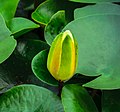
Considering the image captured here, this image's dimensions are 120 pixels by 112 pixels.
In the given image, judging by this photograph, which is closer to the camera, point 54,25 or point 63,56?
point 63,56

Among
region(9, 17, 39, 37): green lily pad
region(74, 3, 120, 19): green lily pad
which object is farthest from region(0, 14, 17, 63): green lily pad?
region(74, 3, 120, 19): green lily pad

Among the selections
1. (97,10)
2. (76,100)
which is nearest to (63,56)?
(76,100)

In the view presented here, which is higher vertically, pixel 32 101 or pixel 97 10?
pixel 97 10

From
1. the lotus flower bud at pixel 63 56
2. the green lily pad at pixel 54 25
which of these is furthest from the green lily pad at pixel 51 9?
the lotus flower bud at pixel 63 56

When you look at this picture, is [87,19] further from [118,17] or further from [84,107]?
[84,107]

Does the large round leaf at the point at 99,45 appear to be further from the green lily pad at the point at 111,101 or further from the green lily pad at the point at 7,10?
the green lily pad at the point at 7,10

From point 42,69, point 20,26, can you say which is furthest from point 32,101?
point 20,26

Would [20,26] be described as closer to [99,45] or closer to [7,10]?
[7,10]
